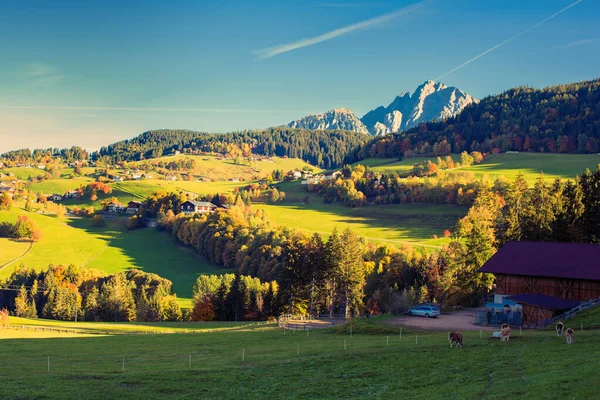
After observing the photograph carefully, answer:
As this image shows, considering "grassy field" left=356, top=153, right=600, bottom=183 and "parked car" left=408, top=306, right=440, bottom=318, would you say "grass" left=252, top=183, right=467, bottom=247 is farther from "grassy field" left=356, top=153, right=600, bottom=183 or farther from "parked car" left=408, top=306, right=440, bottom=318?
"parked car" left=408, top=306, right=440, bottom=318

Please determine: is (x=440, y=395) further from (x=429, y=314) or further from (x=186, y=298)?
(x=186, y=298)

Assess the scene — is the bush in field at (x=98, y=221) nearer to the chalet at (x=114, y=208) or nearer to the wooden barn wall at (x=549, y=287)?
the chalet at (x=114, y=208)

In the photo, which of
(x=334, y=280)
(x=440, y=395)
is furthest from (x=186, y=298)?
(x=440, y=395)

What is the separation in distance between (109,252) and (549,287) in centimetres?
9733

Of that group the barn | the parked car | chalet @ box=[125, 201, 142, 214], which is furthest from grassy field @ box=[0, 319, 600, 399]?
chalet @ box=[125, 201, 142, 214]

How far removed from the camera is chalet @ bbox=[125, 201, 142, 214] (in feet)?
565

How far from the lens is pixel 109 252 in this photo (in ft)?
399

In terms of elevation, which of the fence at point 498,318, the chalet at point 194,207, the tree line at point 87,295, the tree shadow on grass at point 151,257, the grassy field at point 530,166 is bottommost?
the tree line at point 87,295

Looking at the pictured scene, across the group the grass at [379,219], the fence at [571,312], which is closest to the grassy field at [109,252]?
the grass at [379,219]

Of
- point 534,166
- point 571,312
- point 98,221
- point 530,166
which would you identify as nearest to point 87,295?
point 98,221

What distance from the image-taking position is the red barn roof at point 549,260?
4753 cm

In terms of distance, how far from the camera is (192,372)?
89.9 feet

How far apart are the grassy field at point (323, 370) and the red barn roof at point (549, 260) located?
1605cm

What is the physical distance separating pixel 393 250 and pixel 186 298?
3526 cm
